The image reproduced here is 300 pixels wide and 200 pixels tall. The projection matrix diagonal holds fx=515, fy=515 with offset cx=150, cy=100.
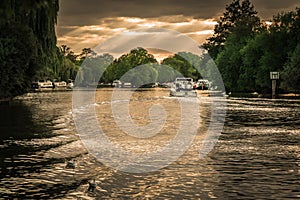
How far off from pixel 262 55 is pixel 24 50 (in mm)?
46242

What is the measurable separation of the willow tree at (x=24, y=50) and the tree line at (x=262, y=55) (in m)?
33.0

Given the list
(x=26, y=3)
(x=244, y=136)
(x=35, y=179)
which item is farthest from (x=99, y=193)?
(x=244, y=136)

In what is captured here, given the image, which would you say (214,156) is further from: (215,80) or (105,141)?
(215,80)

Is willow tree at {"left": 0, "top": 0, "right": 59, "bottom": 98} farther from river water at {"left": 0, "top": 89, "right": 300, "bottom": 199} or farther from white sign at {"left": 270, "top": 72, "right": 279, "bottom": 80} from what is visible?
white sign at {"left": 270, "top": 72, "right": 279, "bottom": 80}

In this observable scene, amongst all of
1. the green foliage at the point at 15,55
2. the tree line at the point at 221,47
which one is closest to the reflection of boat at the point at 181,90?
the tree line at the point at 221,47

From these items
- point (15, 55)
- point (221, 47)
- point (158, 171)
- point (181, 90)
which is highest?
point (221, 47)

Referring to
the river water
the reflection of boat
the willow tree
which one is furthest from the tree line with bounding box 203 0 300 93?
the river water

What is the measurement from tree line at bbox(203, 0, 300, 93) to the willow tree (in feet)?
108

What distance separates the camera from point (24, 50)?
49312 mm

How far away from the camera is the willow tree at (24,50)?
150 feet

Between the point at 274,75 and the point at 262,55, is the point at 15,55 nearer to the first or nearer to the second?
the point at 274,75

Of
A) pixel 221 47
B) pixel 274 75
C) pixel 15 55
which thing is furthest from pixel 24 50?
pixel 221 47

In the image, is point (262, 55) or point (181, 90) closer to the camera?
point (181, 90)

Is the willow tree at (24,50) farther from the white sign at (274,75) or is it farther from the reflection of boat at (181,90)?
the white sign at (274,75)
